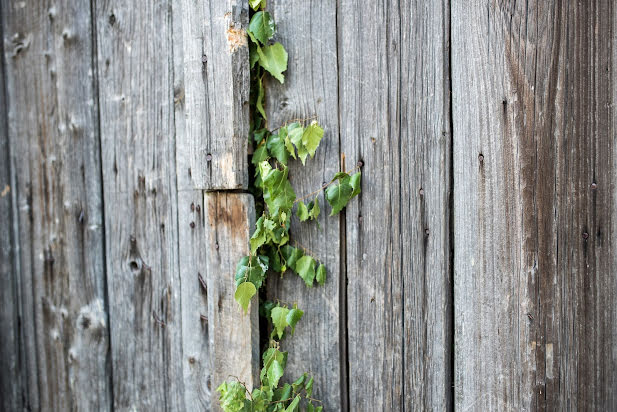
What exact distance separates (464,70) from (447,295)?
2.07ft

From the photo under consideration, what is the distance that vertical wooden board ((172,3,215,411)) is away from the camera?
1434 mm

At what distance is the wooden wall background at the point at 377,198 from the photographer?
119cm

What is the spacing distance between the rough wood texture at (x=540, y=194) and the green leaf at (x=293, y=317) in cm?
49

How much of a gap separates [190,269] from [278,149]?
506 mm

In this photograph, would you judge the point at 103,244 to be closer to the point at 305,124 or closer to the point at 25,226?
the point at 25,226

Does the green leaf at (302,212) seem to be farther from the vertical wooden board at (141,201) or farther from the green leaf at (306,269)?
the vertical wooden board at (141,201)

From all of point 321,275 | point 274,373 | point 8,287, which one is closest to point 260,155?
point 321,275

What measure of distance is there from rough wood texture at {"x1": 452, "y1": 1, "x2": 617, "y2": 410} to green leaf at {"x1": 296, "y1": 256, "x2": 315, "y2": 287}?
45cm

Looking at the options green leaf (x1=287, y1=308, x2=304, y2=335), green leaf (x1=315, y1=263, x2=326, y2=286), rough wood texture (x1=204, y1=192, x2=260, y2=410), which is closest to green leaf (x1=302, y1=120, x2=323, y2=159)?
rough wood texture (x1=204, y1=192, x2=260, y2=410)

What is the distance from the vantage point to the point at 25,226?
1.71 meters

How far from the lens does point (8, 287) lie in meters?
1.75

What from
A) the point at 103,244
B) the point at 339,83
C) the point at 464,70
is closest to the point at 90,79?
the point at 103,244

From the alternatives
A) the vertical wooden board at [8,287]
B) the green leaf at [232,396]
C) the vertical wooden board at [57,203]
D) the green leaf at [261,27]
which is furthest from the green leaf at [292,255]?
the vertical wooden board at [8,287]

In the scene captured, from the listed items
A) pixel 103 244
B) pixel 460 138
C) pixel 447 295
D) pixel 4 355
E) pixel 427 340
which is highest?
pixel 460 138
